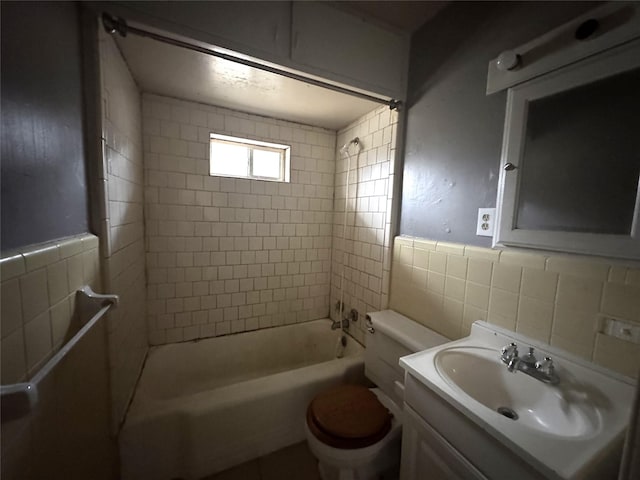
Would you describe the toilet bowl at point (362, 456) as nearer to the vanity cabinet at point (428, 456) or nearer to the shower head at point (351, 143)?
the vanity cabinet at point (428, 456)

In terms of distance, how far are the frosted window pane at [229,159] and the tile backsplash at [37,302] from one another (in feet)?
4.38

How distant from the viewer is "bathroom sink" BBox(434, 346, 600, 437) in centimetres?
78

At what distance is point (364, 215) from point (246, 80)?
1.23m

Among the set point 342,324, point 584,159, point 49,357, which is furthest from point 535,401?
point 49,357

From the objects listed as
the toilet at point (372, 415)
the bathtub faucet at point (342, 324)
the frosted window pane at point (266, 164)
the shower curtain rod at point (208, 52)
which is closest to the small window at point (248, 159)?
the frosted window pane at point (266, 164)

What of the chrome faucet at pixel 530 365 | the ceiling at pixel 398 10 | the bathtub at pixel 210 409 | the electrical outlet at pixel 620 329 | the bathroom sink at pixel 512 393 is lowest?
the bathtub at pixel 210 409

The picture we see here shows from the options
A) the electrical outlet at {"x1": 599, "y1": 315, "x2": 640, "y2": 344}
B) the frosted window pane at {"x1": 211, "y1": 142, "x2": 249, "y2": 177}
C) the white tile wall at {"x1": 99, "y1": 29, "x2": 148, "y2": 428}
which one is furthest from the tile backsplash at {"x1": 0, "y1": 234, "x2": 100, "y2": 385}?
the electrical outlet at {"x1": 599, "y1": 315, "x2": 640, "y2": 344}

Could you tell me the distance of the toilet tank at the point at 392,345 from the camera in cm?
131

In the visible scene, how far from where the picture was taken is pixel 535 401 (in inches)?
34.4

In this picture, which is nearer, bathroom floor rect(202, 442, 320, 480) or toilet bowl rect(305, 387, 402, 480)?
toilet bowl rect(305, 387, 402, 480)

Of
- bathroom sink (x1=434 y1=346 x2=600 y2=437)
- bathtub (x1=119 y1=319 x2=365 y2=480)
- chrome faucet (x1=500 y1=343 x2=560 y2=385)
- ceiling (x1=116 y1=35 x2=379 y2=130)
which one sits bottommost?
bathtub (x1=119 y1=319 x2=365 y2=480)

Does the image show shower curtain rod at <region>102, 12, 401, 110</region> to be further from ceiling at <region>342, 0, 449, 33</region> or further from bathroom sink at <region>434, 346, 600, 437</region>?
bathroom sink at <region>434, 346, 600, 437</region>

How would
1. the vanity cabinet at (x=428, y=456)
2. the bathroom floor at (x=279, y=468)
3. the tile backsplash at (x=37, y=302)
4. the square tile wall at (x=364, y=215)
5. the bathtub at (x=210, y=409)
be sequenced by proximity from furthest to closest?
the square tile wall at (x=364, y=215) < the bathroom floor at (x=279, y=468) < the bathtub at (x=210, y=409) < the vanity cabinet at (x=428, y=456) < the tile backsplash at (x=37, y=302)

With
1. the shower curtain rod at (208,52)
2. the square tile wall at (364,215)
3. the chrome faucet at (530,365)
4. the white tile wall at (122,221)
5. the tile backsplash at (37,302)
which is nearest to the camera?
the tile backsplash at (37,302)
